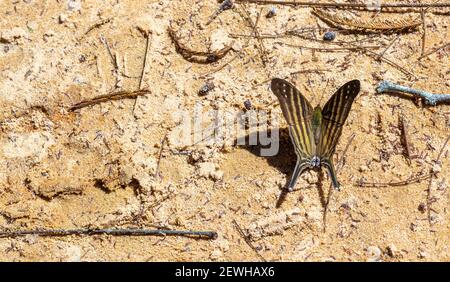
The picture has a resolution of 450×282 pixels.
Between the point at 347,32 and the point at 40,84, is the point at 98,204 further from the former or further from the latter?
the point at 347,32

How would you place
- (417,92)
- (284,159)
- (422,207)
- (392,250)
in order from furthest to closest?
(417,92) → (284,159) → (422,207) → (392,250)

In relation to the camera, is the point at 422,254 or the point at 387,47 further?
the point at 387,47

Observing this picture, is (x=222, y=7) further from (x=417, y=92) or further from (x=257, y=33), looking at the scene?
(x=417, y=92)

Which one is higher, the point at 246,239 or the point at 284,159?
the point at 284,159

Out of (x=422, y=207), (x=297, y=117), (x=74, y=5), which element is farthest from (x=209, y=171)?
(x=74, y=5)

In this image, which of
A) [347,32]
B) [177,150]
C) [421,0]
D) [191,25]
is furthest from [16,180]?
[421,0]

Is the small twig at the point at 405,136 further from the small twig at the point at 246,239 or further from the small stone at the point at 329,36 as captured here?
the small twig at the point at 246,239

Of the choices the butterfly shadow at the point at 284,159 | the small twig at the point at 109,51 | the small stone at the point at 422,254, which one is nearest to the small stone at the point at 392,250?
the small stone at the point at 422,254
